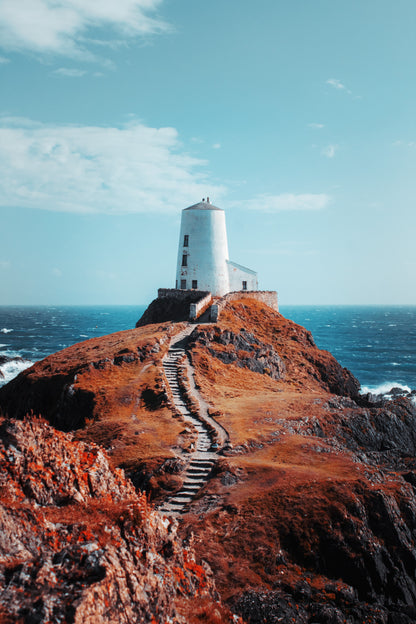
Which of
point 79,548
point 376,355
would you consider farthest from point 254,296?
point 79,548

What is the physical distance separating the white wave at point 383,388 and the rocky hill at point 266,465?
26663mm

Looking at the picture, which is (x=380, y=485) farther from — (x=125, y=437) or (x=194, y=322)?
(x=194, y=322)

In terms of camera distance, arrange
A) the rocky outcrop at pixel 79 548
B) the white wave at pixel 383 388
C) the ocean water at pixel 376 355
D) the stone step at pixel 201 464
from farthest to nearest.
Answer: the ocean water at pixel 376 355 < the white wave at pixel 383 388 < the stone step at pixel 201 464 < the rocky outcrop at pixel 79 548

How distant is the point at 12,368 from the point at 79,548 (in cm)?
7753

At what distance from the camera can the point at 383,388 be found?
7719cm

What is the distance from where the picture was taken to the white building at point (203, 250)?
67.0 m

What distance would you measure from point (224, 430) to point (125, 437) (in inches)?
243

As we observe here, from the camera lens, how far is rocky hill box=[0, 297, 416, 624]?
737 inches

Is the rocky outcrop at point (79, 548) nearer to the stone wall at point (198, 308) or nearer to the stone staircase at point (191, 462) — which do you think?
the stone staircase at point (191, 462)

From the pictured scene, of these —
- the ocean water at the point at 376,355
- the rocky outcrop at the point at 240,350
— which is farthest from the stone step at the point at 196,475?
the ocean water at the point at 376,355

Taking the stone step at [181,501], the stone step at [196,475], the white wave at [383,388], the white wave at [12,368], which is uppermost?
the stone step at [196,475]

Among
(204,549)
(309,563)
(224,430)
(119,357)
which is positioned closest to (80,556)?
(204,549)

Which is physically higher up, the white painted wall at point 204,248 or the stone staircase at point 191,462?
the white painted wall at point 204,248

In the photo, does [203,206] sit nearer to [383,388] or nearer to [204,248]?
[204,248]
